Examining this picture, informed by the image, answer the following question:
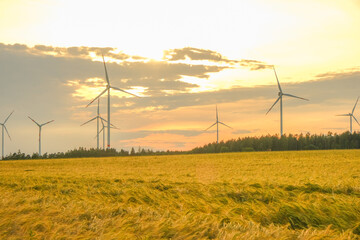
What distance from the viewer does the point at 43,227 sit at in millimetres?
5656

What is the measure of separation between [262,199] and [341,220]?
3119 millimetres

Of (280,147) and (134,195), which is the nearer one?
(134,195)

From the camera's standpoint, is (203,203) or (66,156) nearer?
(203,203)

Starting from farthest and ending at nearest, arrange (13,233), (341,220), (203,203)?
(203,203)
(341,220)
(13,233)

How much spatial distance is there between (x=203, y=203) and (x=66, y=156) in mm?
52483

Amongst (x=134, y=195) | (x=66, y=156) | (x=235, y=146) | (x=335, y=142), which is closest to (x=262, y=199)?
(x=134, y=195)

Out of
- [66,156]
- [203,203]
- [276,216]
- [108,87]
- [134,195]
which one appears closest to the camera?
[276,216]

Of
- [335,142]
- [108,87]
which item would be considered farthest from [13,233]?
[335,142]

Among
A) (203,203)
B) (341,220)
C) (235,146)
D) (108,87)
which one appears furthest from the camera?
(235,146)

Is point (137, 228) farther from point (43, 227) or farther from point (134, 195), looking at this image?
point (134, 195)

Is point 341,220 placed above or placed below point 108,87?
below

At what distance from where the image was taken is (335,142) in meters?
67.3

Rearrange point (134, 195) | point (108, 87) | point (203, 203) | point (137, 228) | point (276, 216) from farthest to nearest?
point (108, 87) → point (134, 195) → point (203, 203) → point (276, 216) → point (137, 228)

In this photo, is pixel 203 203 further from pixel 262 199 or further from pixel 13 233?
pixel 13 233
